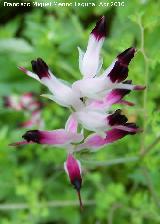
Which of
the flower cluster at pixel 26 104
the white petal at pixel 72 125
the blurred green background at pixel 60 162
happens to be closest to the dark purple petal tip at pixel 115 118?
the white petal at pixel 72 125

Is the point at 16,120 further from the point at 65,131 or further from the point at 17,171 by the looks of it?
the point at 65,131

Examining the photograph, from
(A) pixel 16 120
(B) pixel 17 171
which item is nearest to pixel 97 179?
(B) pixel 17 171

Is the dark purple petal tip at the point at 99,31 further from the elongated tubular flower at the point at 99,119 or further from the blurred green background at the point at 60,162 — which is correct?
the blurred green background at the point at 60,162

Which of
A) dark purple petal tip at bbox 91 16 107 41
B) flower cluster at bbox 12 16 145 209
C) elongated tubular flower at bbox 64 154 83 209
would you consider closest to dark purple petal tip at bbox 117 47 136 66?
flower cluster at bbox 12 16 145 209

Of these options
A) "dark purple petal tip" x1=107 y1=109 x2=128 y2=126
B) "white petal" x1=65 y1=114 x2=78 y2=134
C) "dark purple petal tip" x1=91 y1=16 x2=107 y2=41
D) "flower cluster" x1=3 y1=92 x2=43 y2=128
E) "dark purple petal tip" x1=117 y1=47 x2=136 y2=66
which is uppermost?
"flower cluster" x1=3 y1=92 x2=43 y2=128

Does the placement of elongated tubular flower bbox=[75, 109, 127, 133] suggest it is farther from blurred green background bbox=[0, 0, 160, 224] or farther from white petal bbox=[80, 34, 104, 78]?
blurred green background bbox=[0, 0, 160, 224]

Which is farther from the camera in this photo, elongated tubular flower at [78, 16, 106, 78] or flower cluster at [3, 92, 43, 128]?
flower cluster at [3, 92, 43, 128]

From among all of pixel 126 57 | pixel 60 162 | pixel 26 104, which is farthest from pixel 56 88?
pixel 26 104
